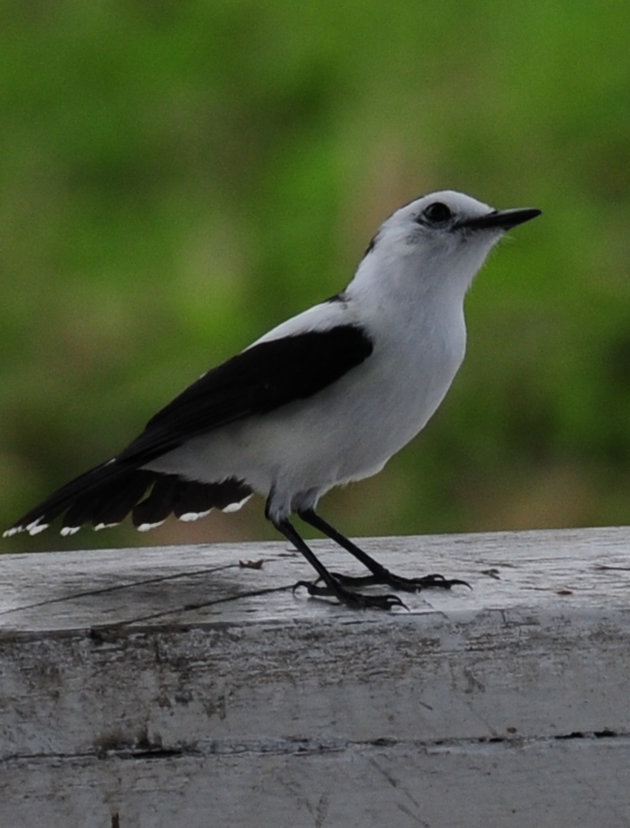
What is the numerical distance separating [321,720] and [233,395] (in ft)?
2.38

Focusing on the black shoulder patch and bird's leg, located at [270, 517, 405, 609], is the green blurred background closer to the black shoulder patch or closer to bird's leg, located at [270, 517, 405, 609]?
the black shoulder patch

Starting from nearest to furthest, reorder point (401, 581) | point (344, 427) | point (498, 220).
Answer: point (401, 581)
point (344, 427)
point (498, 220)

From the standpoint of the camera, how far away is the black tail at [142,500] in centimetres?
262

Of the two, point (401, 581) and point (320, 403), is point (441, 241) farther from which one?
point (401, 581)

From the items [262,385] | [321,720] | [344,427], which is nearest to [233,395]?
[262,385]

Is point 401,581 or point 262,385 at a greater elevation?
point 262,385

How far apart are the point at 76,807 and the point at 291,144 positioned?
2226 millimetres

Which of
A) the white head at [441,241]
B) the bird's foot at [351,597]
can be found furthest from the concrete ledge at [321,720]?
the white head at [441,241]

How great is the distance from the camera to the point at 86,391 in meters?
3.63

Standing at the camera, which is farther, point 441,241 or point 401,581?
point 441,241

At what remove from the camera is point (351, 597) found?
2086 millimetres

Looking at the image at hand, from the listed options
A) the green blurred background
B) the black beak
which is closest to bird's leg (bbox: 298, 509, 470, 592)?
the black beak

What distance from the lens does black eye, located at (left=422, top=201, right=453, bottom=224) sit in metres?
2.70

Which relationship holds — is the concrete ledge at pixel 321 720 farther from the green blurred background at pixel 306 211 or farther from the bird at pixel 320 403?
the green blurred background at pixel 306 211
